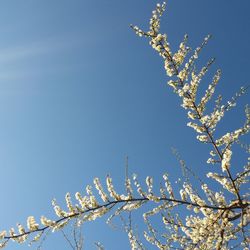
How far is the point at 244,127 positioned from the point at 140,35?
2.19 metres

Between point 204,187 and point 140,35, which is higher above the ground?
point 140,35

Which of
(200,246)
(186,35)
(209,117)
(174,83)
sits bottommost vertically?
(200,246)

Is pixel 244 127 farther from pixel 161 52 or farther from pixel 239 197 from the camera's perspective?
pixel 161 52

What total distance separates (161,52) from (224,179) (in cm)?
220

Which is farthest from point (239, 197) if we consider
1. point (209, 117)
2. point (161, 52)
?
point (161, 52)

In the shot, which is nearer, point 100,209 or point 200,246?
point 100,209

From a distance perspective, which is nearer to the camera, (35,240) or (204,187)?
(35,240)

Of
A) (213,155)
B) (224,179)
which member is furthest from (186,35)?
(224,179)

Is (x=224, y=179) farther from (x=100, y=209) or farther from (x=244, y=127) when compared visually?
(x=100, y=209)

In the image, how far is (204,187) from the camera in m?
6.09

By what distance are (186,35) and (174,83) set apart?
76cm

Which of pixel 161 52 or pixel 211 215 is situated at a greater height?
pixel 161 52

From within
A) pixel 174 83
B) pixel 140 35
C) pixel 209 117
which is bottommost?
pixel 209 117

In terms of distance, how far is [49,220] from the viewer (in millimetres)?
5461
